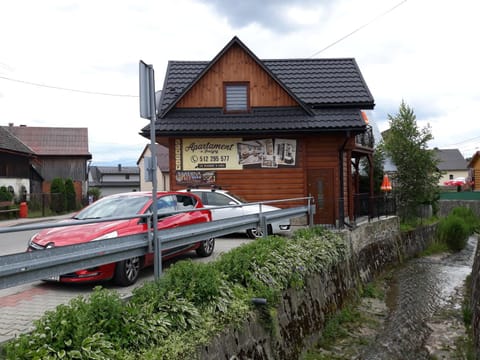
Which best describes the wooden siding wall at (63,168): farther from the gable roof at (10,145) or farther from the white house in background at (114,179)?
the white house in background at (114,179)

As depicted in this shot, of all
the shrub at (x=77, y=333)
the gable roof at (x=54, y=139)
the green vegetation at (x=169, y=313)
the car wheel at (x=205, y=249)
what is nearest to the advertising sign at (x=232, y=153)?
the car wheel at (x=205, y=249)

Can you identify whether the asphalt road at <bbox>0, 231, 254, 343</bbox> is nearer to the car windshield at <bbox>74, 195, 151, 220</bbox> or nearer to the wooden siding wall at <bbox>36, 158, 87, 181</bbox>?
the car windshield at <bbox>74, 195, 151, 220</bbox>

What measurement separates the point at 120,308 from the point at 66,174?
48098 millimetres

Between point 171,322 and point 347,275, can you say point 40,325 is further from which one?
point 347,275

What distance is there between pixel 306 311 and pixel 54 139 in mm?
49298

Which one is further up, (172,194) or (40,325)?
(172,194)

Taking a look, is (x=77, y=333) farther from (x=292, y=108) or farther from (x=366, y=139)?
(x=366, y=139)

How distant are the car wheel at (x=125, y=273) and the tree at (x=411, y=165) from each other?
62.6 ft

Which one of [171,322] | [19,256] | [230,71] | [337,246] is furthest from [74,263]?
[230,71]

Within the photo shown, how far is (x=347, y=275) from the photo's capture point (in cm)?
1156

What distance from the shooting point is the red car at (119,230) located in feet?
21.2

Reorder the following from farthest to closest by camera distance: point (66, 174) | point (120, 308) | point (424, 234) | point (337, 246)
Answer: point (66, 174)
point (424, 234)
point (337, 246)
point (120, 308)

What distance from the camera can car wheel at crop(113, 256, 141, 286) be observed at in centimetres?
675

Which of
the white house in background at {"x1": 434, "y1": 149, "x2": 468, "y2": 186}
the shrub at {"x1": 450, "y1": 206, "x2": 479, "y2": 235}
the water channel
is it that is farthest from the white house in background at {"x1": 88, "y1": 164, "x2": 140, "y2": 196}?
the water channel
